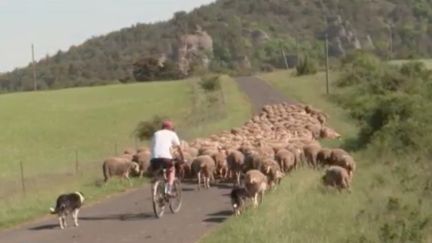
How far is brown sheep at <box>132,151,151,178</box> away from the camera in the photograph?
80.5 ft

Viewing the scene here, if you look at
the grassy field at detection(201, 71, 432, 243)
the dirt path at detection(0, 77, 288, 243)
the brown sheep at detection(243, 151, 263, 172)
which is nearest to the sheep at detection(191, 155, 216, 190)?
the brown sheep at detection(243, 151, 263, 172)

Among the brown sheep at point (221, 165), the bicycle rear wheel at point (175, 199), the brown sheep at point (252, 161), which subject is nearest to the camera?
the bicycle rear wheel at point (175, 199)

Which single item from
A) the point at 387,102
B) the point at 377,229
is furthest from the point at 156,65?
the point at 377,229

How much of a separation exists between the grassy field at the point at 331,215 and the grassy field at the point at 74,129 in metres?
5.04

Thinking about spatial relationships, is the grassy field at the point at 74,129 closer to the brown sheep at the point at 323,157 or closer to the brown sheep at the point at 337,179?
the brown sheep at the point at 323,157

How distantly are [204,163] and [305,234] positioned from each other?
894 cm

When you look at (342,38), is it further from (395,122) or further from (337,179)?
(337,179)

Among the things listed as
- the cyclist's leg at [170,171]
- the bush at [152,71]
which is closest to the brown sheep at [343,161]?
the cyclist's leg at [170,171]

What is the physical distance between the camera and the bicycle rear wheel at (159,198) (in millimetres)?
17031

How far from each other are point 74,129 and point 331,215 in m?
46.3

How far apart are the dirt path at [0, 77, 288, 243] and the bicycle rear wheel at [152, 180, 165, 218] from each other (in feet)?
0.49

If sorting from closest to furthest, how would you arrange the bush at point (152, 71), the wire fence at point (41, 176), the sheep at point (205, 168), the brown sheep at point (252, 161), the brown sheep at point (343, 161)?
1. the brown sheep at point (343, 161)
2. the brown sheep at point (252, 161)
3. the sheep at point (205, 168)
4. the wire fence at point (41, 176)
5. the bush at point (152, 71)

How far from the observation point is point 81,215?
18.2m

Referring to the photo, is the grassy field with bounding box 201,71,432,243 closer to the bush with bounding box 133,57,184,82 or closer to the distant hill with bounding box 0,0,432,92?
the bush with bounding box 133,57,184,82
